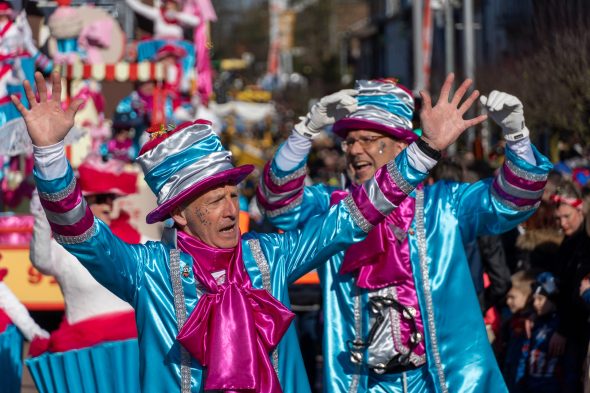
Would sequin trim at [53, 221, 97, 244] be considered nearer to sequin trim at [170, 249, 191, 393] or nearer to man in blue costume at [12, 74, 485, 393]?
man in blue costume at [12, 74, 485, 393]

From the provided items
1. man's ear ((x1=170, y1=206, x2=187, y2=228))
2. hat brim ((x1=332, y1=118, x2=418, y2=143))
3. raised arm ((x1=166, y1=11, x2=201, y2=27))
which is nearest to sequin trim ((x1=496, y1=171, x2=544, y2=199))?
hat brim ((x1=332, y1=118, x2=418, y2=143))

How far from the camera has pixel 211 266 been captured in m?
4.48

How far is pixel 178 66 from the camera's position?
1310 centimetres

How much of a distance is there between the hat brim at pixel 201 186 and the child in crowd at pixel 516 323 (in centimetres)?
323

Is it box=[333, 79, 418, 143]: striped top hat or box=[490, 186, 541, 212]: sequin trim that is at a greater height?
box=[333, 79, 418, 143]: striped top hat

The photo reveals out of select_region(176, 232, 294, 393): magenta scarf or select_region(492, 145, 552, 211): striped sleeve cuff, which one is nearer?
select_region(176, 232, 294, 393): magenta scarf

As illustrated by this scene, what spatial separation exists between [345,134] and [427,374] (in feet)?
3.75

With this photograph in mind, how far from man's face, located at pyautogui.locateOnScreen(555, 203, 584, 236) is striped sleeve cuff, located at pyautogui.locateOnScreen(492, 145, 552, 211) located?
7.39 ft

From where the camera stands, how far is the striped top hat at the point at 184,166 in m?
4.41

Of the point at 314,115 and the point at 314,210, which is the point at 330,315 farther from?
the point at 314,115

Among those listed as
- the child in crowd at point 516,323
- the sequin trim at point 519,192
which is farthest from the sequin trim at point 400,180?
the child in crowd at point 516,323

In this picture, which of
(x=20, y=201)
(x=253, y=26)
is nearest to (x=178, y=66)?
(x=20, y=201)

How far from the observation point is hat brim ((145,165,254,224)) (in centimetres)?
439

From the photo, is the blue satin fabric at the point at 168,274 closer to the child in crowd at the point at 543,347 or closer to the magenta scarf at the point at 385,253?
the magenta scarf at the point at 385,253
